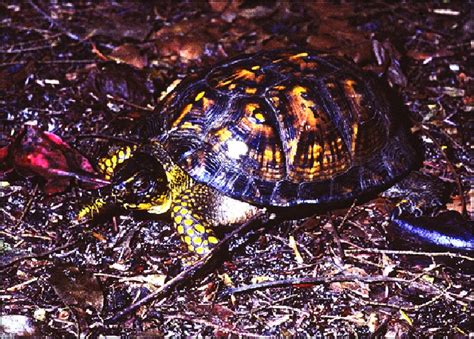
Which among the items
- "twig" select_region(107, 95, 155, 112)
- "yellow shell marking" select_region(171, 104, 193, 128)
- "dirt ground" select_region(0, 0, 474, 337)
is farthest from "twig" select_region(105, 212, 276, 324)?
"twig" select_region(107, 95, 155, 112)

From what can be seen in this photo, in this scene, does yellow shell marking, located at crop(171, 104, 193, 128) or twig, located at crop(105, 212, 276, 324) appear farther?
yellow shell marking, located at crop(171, 104, 193, 128)

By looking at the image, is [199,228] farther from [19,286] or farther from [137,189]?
[19,286]

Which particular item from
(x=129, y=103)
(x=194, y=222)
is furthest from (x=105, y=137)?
(x=194, y=222)

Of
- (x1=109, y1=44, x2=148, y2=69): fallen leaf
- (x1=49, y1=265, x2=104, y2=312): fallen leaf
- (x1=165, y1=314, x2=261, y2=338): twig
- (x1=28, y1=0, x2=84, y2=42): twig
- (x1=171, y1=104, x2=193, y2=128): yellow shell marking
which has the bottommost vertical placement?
(x1=165, y1=314, x2=261, y2=338): twig

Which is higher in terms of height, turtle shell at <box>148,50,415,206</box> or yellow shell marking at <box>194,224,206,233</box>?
turtle shell at <box>148,50,415,206</box>

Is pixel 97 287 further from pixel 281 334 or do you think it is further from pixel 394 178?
pixel 394 178

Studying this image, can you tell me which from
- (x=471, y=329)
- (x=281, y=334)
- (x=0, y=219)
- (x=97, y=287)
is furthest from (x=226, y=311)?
(x=0, y=219)

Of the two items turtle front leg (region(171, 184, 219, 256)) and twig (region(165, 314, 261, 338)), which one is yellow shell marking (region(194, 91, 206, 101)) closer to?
turtle front leg (region(171, 184, 219, 256))

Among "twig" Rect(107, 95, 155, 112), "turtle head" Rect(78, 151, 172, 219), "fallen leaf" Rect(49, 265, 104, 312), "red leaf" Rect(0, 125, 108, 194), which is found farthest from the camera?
"twig" Rect(107, 95, 155, 112)
